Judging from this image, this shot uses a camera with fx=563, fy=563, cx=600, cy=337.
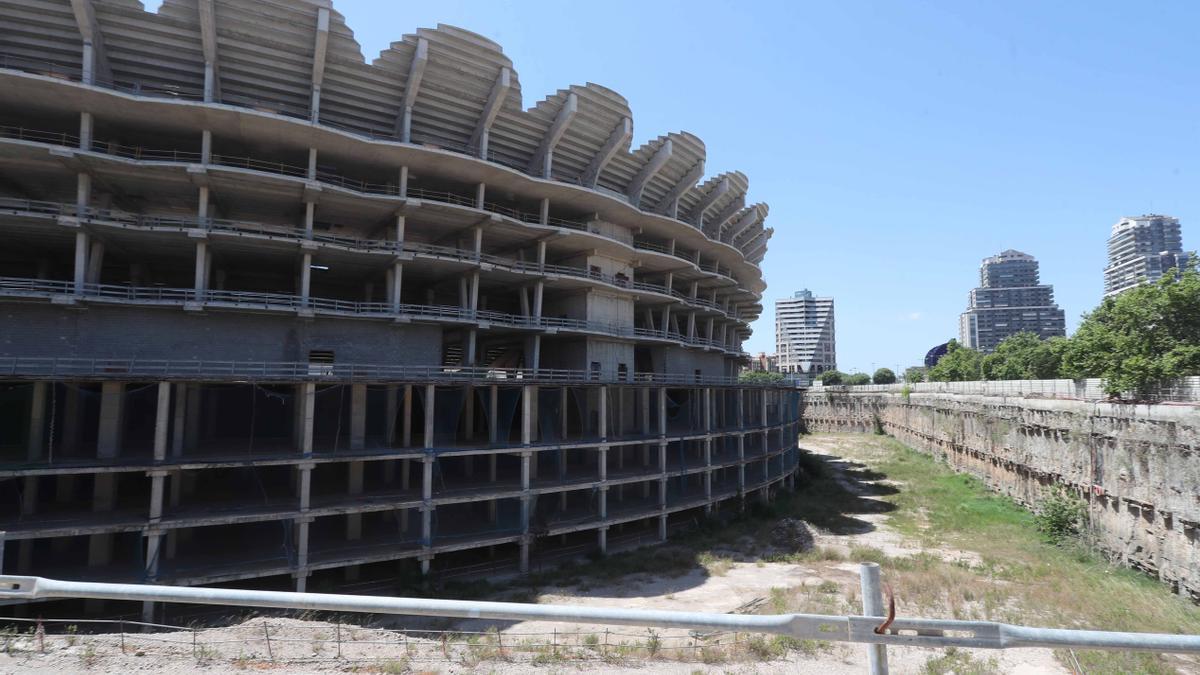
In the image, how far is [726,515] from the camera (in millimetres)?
35344

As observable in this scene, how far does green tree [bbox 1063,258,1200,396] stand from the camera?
34688mm

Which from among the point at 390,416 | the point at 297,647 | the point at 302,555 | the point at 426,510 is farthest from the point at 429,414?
the point at 297,647

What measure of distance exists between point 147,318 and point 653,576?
79.4 ft

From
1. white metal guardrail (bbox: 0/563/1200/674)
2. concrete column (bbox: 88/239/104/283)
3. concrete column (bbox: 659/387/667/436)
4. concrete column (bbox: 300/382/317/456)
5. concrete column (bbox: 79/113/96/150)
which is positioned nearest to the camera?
white metal guardrail (bbox: 0/563/1200/674)

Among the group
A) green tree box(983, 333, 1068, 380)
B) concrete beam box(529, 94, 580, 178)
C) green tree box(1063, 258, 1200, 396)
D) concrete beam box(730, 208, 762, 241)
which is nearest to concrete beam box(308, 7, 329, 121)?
concrete beam box(529, 94, 580, 178)

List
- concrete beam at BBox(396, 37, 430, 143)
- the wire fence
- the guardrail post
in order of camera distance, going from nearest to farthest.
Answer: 1. the guardrail post
2. the wire fence
3. concrete beam at BBox(396, 37, 430, 143)

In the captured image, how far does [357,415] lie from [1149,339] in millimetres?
50150

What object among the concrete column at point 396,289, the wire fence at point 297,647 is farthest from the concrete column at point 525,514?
the wire fence at point 297,647

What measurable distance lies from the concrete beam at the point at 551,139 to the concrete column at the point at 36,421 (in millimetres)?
23784

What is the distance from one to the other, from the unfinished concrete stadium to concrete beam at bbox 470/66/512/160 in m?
0.15

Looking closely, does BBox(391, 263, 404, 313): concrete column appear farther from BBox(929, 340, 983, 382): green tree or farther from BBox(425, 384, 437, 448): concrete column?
BBox(929, 340, 983, 382): green tree

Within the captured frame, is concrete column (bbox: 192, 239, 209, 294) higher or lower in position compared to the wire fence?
higher

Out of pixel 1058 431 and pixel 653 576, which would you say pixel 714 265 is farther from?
pixel 653 576

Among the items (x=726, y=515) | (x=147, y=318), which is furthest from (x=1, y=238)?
(x=726, y=515)
